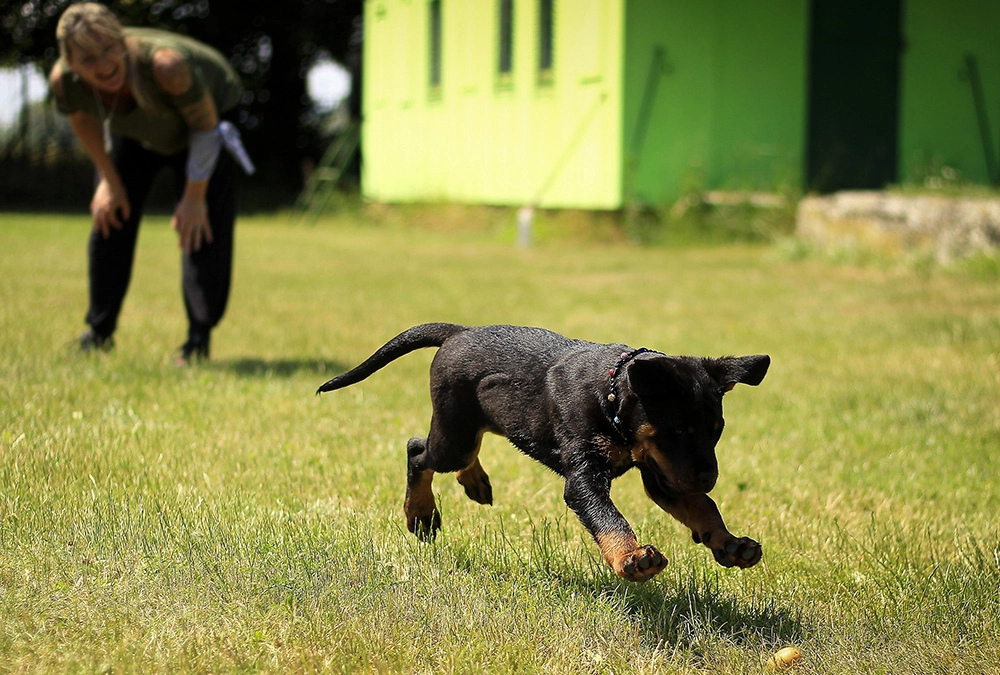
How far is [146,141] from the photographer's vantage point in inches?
259

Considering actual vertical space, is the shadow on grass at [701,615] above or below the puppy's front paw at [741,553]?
below

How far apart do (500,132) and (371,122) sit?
5594 mm

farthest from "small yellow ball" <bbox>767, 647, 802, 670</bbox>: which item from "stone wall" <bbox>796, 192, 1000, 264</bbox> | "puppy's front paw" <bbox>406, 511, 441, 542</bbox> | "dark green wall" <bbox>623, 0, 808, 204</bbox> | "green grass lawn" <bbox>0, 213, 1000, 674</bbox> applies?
"dark green wall" <bbox>623, 0, 808, 204</bbox>

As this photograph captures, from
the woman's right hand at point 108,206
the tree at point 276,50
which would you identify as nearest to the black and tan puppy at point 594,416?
the woman's right hand at point 108,206

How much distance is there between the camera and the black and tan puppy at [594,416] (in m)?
2.94

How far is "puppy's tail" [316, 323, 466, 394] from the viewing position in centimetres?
364

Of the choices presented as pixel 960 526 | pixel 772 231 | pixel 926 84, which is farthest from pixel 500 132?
pixel 960 526

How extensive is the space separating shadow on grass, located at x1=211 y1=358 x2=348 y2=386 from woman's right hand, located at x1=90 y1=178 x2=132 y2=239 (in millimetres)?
966

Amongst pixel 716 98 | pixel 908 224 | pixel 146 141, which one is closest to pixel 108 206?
pixel 146 141

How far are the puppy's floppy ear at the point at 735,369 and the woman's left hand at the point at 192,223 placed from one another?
4.13m

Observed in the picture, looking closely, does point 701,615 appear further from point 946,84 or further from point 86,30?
point 946,84

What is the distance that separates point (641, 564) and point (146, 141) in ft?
15.3

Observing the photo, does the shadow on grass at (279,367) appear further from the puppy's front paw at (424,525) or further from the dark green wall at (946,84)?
the dark green wall at (946,84)

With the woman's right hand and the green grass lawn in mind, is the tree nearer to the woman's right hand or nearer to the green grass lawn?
the green grass lawn
